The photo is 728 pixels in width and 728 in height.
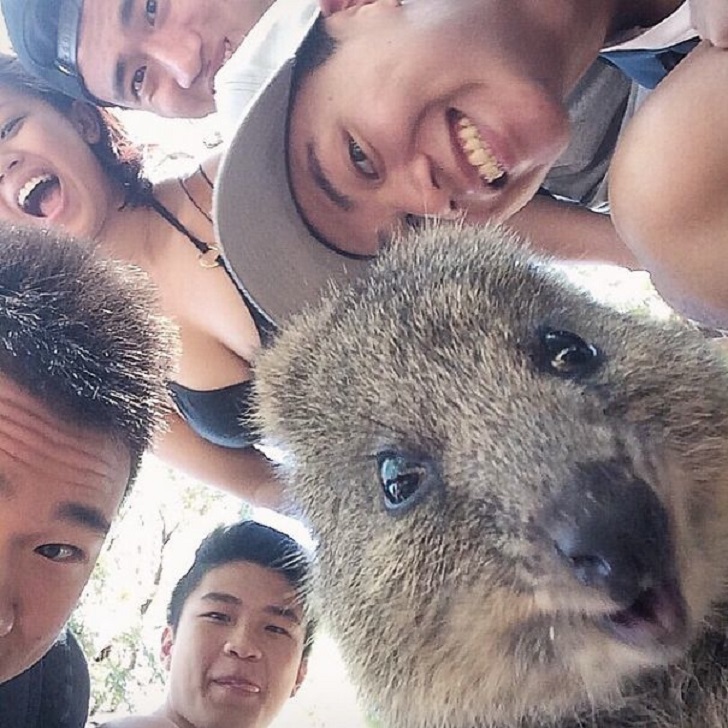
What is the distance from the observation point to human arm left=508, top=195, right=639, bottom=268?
1.10 m

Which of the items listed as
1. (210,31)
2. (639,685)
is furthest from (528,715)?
(210,31)

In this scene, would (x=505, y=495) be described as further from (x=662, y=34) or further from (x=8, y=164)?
(x=8, y=164)

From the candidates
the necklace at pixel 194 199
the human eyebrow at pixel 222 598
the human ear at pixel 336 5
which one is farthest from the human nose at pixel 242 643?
the human ear at pixel 336 5

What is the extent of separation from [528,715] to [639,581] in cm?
22

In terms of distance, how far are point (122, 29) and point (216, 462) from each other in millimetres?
578

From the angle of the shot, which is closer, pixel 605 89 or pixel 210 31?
pixel 605 89

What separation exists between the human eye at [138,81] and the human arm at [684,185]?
0.64m

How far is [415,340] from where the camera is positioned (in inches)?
32.9

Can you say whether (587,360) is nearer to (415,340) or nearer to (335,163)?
(415,340)

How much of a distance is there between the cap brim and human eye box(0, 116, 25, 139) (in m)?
0.30

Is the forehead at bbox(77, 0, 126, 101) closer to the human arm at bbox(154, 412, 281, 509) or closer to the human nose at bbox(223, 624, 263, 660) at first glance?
the human arm at bbox(154, 412, 281, 509)

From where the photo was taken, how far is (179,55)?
1.25 m

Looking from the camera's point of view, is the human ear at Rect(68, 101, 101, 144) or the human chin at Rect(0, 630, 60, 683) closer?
the human chin at Rect(0, 630, 60, 683)

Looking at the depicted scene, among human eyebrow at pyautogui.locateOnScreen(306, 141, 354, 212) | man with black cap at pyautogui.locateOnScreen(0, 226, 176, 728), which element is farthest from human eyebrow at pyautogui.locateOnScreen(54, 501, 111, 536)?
human eyebrow at pyautogui.locateOnScreen(306, 141, 354, 212)
